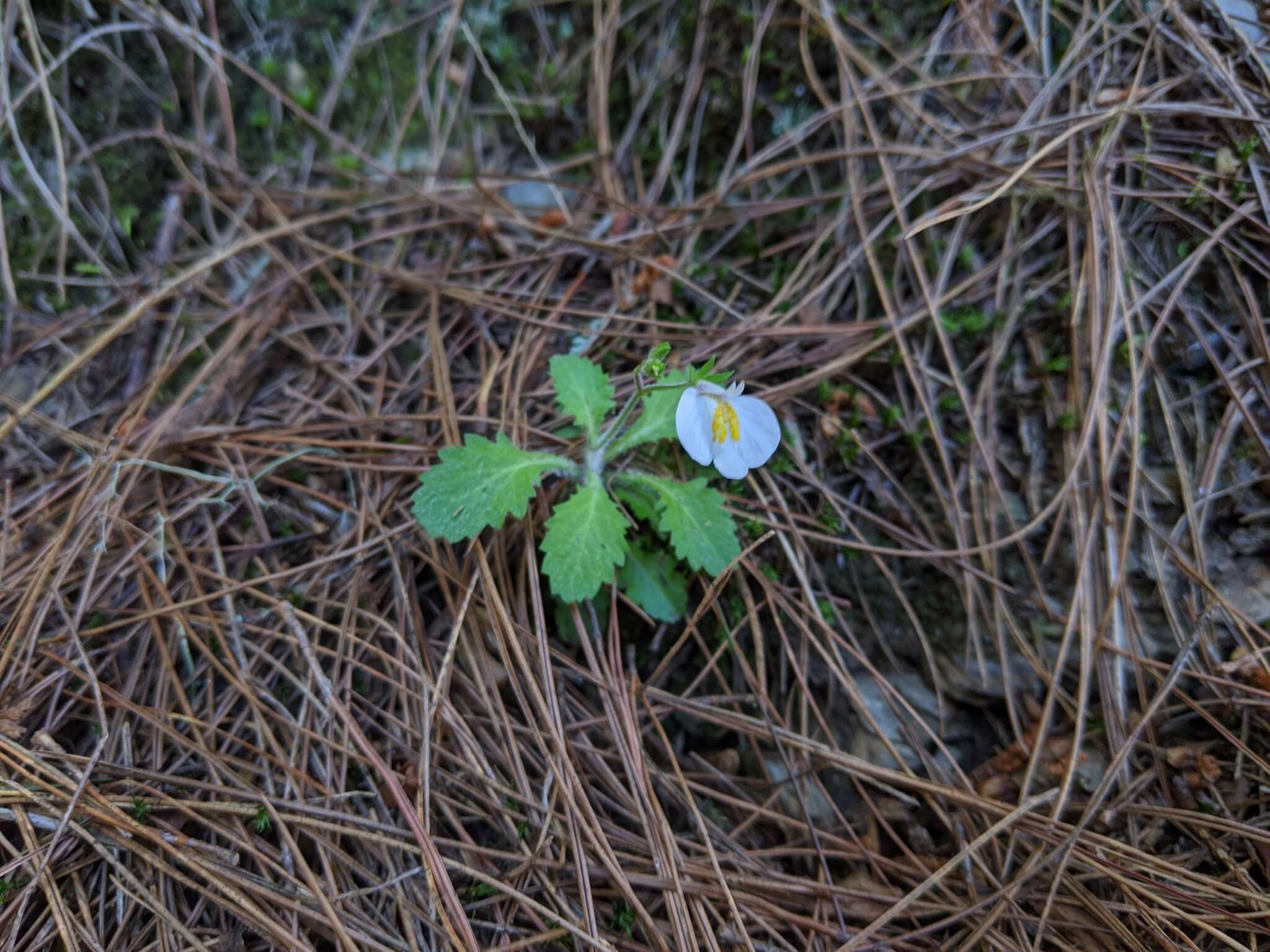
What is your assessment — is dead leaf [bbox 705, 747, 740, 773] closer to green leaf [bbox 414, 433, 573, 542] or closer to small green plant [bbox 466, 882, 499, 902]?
small green plant [bbox 466, 882, 499, 902]

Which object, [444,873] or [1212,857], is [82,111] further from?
[1212,857]

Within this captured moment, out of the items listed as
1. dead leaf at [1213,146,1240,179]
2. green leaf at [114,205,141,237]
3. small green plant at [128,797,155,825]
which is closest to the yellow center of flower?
small green plant at [128,797,155,825]

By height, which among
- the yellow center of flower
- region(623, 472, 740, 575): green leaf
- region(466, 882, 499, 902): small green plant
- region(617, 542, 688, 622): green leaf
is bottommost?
region(466, 882, 499, 902): small green plant

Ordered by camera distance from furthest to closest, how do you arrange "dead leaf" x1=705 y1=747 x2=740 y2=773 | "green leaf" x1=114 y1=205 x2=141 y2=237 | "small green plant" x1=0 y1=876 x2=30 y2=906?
"green leaf" x1=114 y1=205 x2=141 y2=237
"dead leaf" x1=705 y1=747 x2=740 y2=773
"small green plant" x1=0 y1=876 x2=30 y2=906

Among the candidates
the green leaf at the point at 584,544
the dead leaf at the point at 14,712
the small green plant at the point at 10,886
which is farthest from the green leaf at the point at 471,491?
the small green plant at the point at 10,886

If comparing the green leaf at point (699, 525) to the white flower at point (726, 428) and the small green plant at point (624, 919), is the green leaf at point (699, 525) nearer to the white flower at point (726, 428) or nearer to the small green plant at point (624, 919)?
the white flower at point (726, 428)

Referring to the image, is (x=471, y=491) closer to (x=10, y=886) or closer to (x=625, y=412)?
(x=625, y=412)

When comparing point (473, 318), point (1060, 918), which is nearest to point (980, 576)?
point (1060, 918)
